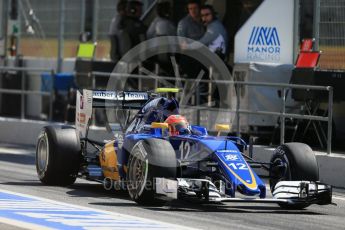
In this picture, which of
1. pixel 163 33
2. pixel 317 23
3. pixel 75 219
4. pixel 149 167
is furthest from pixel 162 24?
pixel 75 219

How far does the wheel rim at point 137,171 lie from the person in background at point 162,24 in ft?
32.8

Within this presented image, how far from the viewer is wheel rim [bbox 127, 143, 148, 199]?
12633 millimetres

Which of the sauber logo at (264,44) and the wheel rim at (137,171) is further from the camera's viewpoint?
the sauber logo at (264,44)

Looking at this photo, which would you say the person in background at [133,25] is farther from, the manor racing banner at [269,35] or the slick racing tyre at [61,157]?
the slick racing tyre at [61,157]

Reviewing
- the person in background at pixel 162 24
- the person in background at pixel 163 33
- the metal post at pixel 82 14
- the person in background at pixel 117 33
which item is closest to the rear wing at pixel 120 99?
the person in background at pixel 163 33

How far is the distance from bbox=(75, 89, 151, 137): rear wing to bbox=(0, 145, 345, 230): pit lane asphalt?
39.7 inches

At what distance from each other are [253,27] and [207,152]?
810 cm

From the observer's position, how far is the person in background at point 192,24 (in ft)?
71.7

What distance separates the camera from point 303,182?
1275 centimetres

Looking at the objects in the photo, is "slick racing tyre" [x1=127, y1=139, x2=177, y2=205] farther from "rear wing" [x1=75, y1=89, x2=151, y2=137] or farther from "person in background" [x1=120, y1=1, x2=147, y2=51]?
"person in background" [x1=120, y1=1, x2=147, y2=51]

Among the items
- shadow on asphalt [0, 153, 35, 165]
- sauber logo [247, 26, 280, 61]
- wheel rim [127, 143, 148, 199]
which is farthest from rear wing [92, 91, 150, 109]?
sauber logo [247, 26, 280, 61]

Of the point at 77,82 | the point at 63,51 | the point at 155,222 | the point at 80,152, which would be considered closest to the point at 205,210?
the point at 155,222

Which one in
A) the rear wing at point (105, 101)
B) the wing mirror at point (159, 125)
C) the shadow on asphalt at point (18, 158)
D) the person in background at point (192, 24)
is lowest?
the shadow on asphalt at point (18, 158)

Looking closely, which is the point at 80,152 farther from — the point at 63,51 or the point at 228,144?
the point at 63,51
